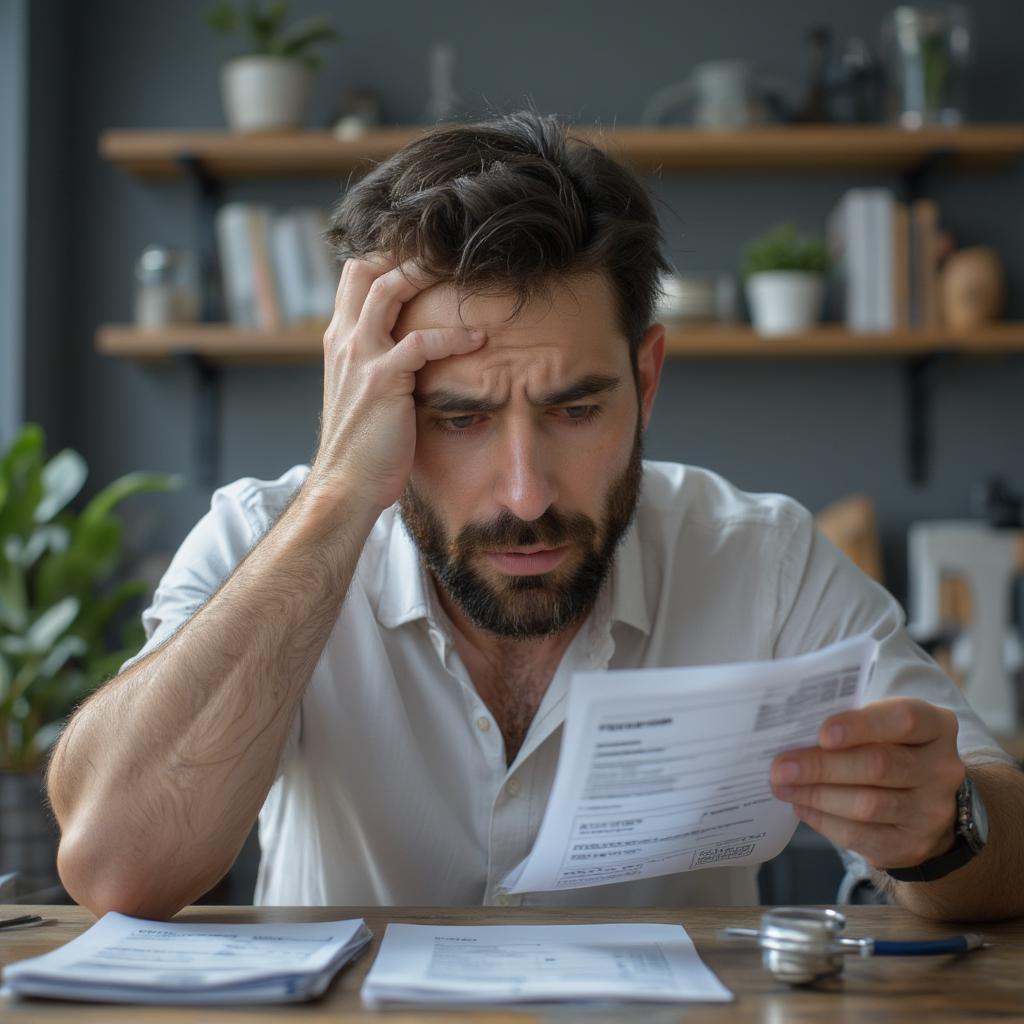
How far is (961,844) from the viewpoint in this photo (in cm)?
107

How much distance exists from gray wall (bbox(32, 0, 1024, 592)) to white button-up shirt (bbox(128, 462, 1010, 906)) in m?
1.79

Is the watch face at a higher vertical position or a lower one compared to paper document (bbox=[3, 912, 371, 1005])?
higher

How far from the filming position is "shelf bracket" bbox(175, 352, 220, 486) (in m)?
3.27

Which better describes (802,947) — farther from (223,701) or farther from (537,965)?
(223,701)

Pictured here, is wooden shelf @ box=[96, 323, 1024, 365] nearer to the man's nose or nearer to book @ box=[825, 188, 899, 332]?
book @ box=[825, 188, 899, 332]

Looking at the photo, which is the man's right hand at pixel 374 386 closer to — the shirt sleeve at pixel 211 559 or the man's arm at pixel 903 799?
the shirt sleeve at pixel 211 559

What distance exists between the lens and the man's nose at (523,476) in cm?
124

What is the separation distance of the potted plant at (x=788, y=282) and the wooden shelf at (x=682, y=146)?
229mm

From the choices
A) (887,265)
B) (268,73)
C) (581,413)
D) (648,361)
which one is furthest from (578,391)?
(268,73)

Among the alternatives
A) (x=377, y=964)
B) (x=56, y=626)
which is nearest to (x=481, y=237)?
(x=377, y=964)

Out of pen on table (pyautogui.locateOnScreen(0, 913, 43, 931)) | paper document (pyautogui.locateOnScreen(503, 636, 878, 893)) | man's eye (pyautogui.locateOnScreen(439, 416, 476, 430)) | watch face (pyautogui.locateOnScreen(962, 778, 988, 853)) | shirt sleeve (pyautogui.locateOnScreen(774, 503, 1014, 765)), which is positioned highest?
man's eye (pyautogui.locateOnScreen(439, 416, 476, 430))

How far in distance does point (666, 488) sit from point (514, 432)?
384mm

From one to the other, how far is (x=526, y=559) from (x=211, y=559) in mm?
346

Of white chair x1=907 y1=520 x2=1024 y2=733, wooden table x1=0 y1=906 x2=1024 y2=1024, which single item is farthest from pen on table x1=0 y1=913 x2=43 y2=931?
white chair x1=907 y1=520 x2=1024 y2=733
